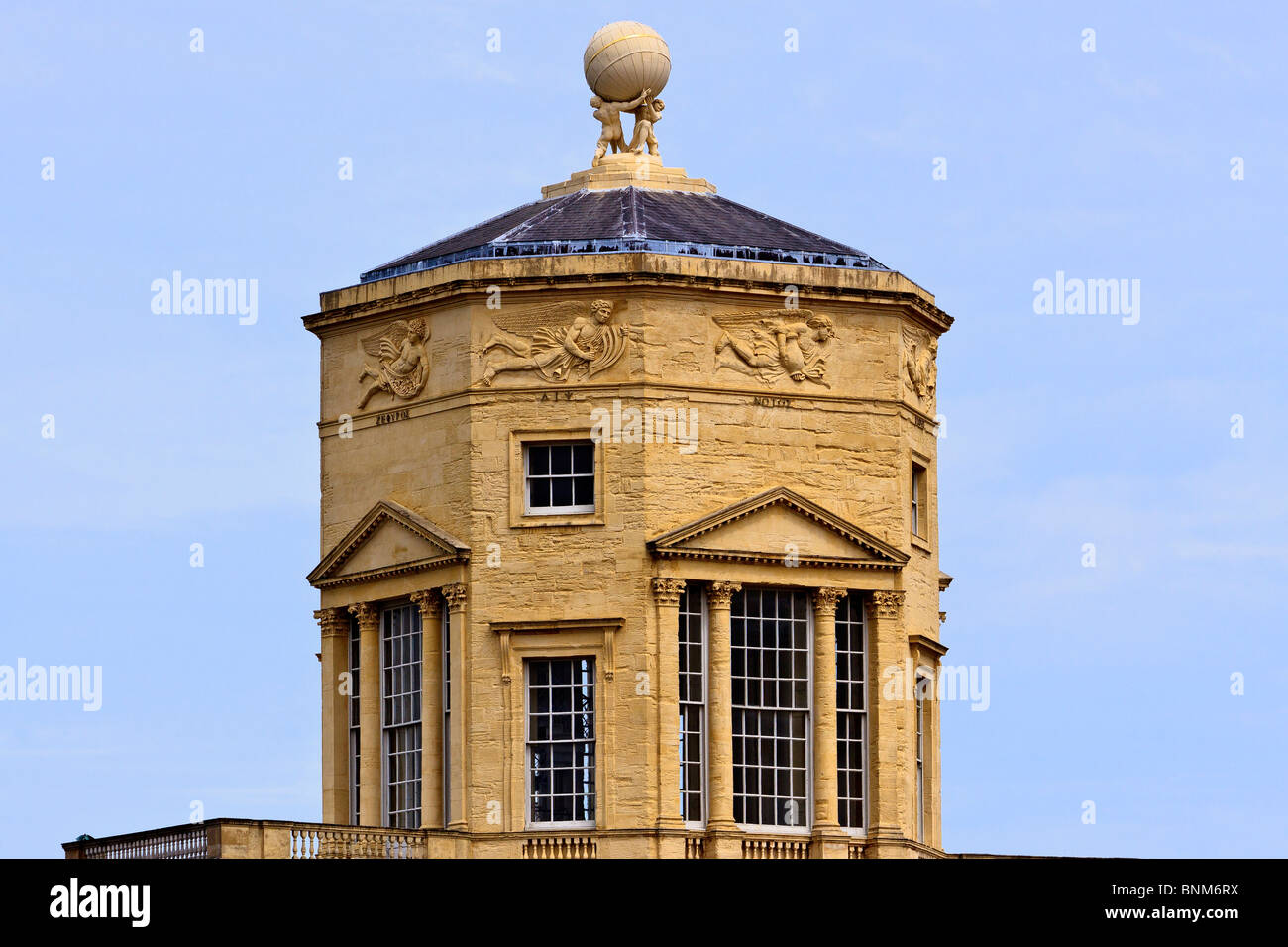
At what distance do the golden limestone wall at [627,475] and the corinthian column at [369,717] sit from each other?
0.65 meters

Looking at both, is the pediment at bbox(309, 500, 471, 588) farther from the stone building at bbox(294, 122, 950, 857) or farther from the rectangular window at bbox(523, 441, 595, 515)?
the rectangular window at bbox(523, 441, 595, 515)

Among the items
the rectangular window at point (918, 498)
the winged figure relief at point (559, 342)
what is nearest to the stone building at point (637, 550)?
the winged figure relief at point (559, 342)

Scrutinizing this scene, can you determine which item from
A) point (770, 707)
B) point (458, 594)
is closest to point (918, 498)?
point (770, 707)

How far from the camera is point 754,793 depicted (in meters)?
85.7

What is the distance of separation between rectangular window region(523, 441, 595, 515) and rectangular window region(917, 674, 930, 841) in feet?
27.3

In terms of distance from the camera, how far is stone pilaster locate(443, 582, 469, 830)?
280 feet

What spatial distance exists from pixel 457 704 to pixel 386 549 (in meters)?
3.89

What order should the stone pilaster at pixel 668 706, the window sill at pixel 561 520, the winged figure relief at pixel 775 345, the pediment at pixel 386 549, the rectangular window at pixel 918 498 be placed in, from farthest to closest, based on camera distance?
the rectangular window at pixel 918 498 → the winged figure relief at pixel 775 345 → the pediment at pixel 386 549 → the window sill at pixel 561 520 → the stone pilaster at pixel 668 706

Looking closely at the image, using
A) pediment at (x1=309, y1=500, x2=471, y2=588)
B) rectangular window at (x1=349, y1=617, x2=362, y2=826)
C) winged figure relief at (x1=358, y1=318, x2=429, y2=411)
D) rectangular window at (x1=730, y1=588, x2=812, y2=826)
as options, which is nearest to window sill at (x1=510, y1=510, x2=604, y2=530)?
pediment at (x1=309, y1=500, x2=471, y2=588)

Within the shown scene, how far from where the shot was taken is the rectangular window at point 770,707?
281 feet

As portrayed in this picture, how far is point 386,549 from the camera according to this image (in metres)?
87.8

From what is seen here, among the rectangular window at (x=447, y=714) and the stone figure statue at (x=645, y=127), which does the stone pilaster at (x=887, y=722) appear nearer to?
the rectangular window at (x=447, y=714)
